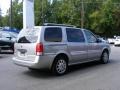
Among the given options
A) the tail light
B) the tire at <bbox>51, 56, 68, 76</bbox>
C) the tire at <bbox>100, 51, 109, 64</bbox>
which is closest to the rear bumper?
the tail light

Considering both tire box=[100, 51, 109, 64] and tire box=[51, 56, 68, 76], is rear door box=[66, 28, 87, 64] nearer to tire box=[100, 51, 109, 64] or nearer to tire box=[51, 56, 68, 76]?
tire box=[51, 56, 68, 76]

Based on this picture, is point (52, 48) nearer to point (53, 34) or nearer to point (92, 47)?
point (53, 34)

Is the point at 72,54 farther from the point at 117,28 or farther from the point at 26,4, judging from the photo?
the point at 117,28

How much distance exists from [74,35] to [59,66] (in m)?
1.58

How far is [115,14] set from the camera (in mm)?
51594

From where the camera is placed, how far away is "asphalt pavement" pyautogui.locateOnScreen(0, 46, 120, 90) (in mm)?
7719

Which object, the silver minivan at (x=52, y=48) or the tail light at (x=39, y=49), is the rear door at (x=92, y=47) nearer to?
the silver minivan at (x=52, y=48)

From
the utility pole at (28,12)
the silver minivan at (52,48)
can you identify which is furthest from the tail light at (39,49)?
the utility pole at (28,12)

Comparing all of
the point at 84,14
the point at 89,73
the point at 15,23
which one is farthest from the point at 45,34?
the point at 15,23

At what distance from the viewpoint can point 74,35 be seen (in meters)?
10.4

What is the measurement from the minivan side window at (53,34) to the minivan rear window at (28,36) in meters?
0.36

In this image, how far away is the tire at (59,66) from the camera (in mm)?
9344

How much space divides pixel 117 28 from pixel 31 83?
46315mm

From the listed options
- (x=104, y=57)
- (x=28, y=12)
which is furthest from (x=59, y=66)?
(x=28, y=12)
